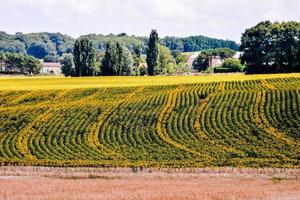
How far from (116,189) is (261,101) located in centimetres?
4395

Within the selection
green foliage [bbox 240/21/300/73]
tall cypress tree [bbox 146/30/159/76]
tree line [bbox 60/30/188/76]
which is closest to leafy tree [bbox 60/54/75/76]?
tree line [bbox 60/30/188/76]

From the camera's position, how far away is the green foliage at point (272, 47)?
143m

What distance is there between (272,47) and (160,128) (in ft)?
293

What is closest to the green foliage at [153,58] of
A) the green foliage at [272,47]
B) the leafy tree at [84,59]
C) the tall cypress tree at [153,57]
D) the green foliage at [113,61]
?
the tall cypress tree at [153,57]

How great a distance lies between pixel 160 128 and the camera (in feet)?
214

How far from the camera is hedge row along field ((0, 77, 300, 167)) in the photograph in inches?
2189

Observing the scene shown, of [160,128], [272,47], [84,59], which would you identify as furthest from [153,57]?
[160,128]

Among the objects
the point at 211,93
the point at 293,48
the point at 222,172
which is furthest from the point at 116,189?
the point at 293,48

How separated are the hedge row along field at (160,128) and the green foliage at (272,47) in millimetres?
58667

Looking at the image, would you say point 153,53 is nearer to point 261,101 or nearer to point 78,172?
point 261,101

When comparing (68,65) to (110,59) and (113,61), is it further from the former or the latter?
(113,61)

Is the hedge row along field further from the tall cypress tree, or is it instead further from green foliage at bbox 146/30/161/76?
the tall cypress tree

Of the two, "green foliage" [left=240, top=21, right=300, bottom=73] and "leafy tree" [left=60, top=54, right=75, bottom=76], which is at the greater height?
"green foliage" [left=240, top=21, right=300, bottom=73]

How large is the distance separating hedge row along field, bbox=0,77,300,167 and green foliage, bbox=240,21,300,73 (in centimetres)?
5867
